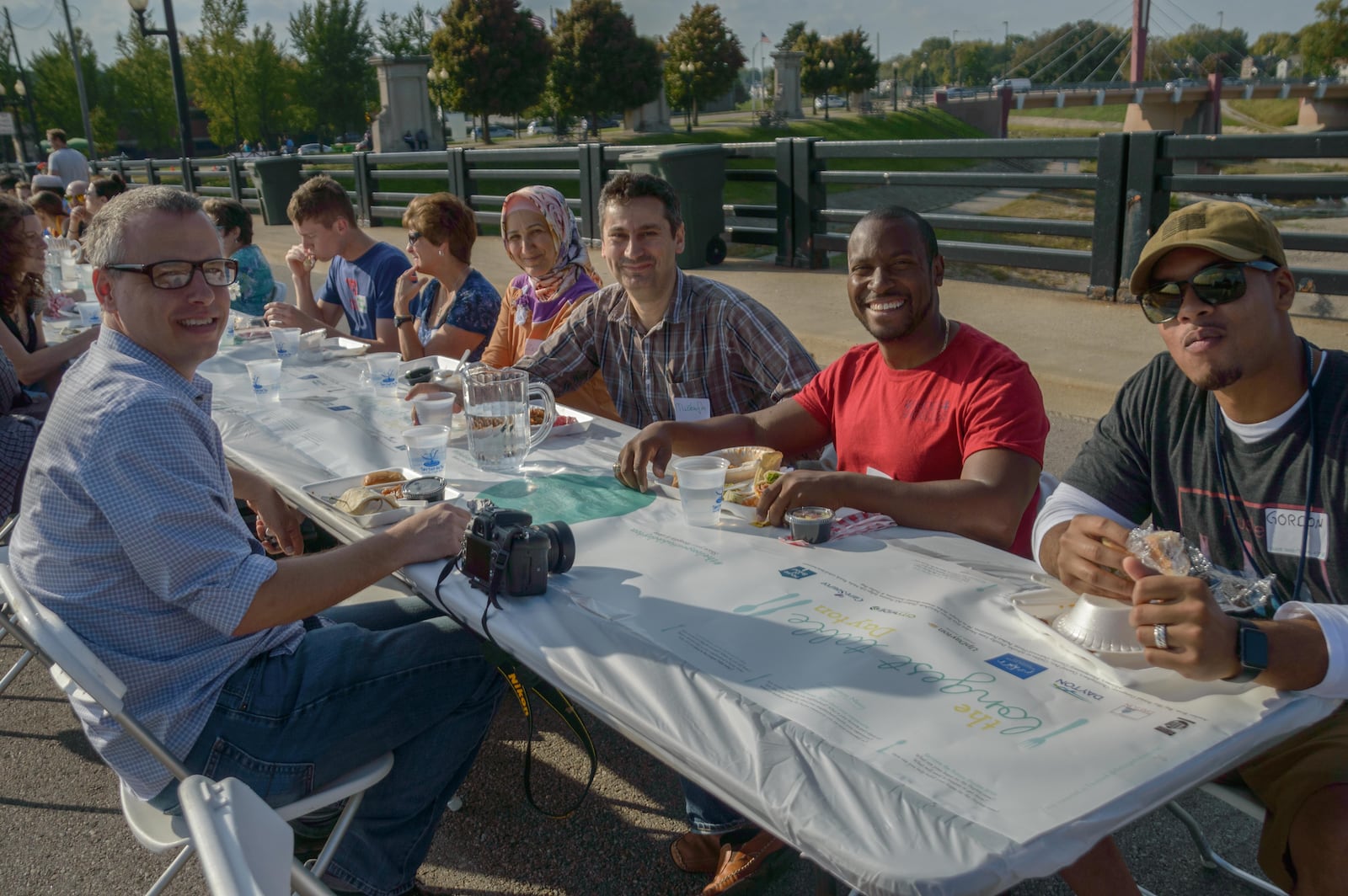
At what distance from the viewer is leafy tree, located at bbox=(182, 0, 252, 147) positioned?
170 feet

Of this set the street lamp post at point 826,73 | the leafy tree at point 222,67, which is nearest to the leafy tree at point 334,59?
the leafy tree at point 222,67

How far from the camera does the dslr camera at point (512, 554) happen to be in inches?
77.9

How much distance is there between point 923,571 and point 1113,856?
60 centimetres

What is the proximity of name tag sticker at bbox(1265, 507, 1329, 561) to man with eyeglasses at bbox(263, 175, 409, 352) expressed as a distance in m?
4.50

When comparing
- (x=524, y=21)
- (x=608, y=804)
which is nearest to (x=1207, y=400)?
(x=608, y=804)

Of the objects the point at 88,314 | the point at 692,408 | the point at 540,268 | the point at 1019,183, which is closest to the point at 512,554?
the point at 692,408

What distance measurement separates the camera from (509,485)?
2768 mm

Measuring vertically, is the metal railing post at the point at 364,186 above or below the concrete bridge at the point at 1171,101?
below

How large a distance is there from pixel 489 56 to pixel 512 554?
51.3 meters

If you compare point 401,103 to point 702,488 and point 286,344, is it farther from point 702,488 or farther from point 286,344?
point 702,488

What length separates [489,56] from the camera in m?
48.8

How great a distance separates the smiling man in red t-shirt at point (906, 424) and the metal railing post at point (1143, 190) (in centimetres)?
642

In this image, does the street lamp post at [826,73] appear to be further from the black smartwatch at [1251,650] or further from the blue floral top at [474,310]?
the black smartwatch at [1251,650]

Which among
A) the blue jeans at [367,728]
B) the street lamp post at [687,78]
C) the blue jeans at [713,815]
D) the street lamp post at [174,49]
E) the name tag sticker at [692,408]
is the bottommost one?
the blue jeans at [713,815]
